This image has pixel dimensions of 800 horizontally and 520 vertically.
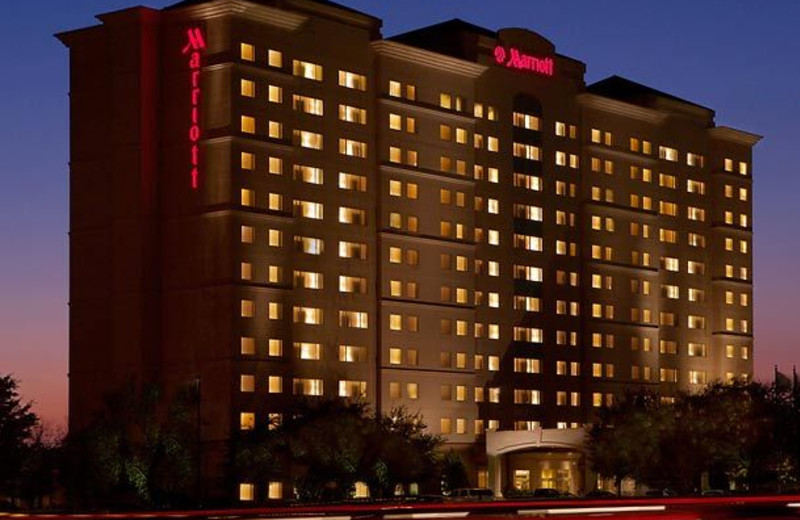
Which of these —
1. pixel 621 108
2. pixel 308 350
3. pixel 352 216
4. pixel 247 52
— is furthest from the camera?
pixel 621 108

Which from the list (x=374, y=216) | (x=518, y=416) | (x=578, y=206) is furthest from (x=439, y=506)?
(x=578, y=206)

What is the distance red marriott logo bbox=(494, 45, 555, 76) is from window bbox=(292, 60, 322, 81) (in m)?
28.5

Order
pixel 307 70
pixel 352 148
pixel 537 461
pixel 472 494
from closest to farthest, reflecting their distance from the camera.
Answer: pixel 472 494 → pixel 307 70 → pixel 352 148 → pixel 537 461

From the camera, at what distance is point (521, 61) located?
179 m

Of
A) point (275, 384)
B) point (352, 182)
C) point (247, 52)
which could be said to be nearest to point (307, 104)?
point (247, 52)

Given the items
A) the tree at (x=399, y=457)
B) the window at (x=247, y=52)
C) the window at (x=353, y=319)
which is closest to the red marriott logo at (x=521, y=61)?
the window at (x=247, y=52)

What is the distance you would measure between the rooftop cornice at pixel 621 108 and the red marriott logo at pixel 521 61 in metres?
6.60

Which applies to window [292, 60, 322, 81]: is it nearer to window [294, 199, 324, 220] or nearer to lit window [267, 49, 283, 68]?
lit window [267, 49, 283, 68]

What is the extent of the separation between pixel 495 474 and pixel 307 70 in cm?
4444

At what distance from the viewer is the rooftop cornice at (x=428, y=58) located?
162125 mm

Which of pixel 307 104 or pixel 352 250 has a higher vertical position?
pixel 307 104

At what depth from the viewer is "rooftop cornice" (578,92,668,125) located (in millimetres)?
186250

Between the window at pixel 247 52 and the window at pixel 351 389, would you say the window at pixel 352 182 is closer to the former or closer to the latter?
the window at pixel 247 52

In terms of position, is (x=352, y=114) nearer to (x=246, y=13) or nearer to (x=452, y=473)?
(x=246, y=13)
